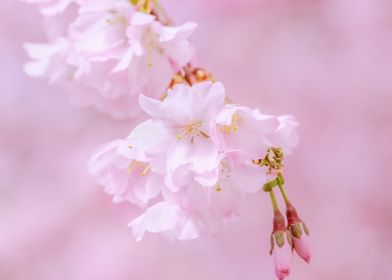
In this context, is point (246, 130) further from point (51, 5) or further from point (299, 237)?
point (51, 5)

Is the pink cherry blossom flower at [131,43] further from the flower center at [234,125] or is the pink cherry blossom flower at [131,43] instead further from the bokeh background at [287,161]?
the bokeh background at [287,161]

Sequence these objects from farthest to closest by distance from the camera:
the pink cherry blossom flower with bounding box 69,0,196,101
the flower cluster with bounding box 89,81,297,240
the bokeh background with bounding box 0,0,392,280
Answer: the bokeh background with bounding box 0,0,392,280 < the pink cherry blossom flower with bounding box 69,0,196,101 < the flower cluster with bounding box 89,81,297,240

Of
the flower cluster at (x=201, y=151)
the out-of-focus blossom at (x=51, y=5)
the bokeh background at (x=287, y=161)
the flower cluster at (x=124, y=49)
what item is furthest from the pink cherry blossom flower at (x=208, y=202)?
the bokeh background at (x=287, y=161)

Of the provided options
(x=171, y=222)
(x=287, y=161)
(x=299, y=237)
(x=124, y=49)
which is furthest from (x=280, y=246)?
(x=287, y=161)

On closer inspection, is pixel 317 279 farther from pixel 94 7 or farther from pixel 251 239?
pixel 94 7

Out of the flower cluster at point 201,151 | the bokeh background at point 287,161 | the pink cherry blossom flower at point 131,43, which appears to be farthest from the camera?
the bokeh background at point 287,161

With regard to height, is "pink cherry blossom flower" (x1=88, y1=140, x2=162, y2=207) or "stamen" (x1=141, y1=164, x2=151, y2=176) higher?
"stamen" (x1=141, y1=164, x2=151, y2=176)

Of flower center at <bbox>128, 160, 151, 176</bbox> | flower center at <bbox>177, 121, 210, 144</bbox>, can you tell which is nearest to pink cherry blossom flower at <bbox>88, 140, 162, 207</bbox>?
flower center at <bbox>128, 160, 151, 176</bbox>

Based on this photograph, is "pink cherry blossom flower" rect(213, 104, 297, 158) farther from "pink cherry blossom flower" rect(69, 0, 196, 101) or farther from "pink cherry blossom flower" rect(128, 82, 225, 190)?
"pink cherry blossom flower" rect(69, 0, 196, 101)
